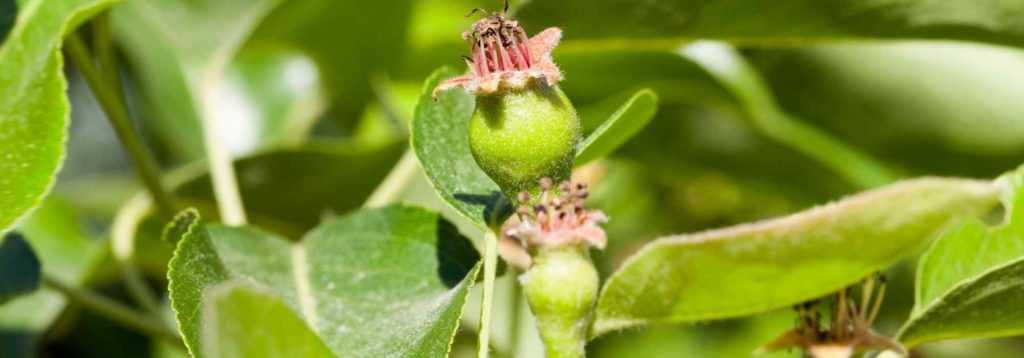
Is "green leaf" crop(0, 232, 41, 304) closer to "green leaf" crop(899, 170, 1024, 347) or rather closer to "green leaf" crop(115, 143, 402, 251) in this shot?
"green leaf" crop(115, 143, 402, 251)

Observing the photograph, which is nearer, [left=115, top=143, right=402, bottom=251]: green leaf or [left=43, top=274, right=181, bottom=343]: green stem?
[left=43, top=274, right=181, bottom=343]: green stem

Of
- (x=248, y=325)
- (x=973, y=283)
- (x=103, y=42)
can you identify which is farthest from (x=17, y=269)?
(x=973, y=283)

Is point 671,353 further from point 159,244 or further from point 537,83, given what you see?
point 537,83

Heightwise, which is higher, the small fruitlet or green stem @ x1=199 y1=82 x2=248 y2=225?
green stem @ x1=199 y1=82 x2=248 y2=225

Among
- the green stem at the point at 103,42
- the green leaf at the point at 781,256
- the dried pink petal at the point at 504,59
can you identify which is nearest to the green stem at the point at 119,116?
the green stem at the point at 103,42

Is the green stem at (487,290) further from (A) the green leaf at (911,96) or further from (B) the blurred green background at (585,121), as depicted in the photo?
(A) the green leaf at (911,96)

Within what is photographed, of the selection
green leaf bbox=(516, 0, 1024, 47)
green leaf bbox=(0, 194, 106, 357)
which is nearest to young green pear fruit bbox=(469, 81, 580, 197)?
green leaf bbox=(516, 0, 1024, 47)

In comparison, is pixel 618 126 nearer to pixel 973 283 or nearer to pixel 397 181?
pixel 973 283
